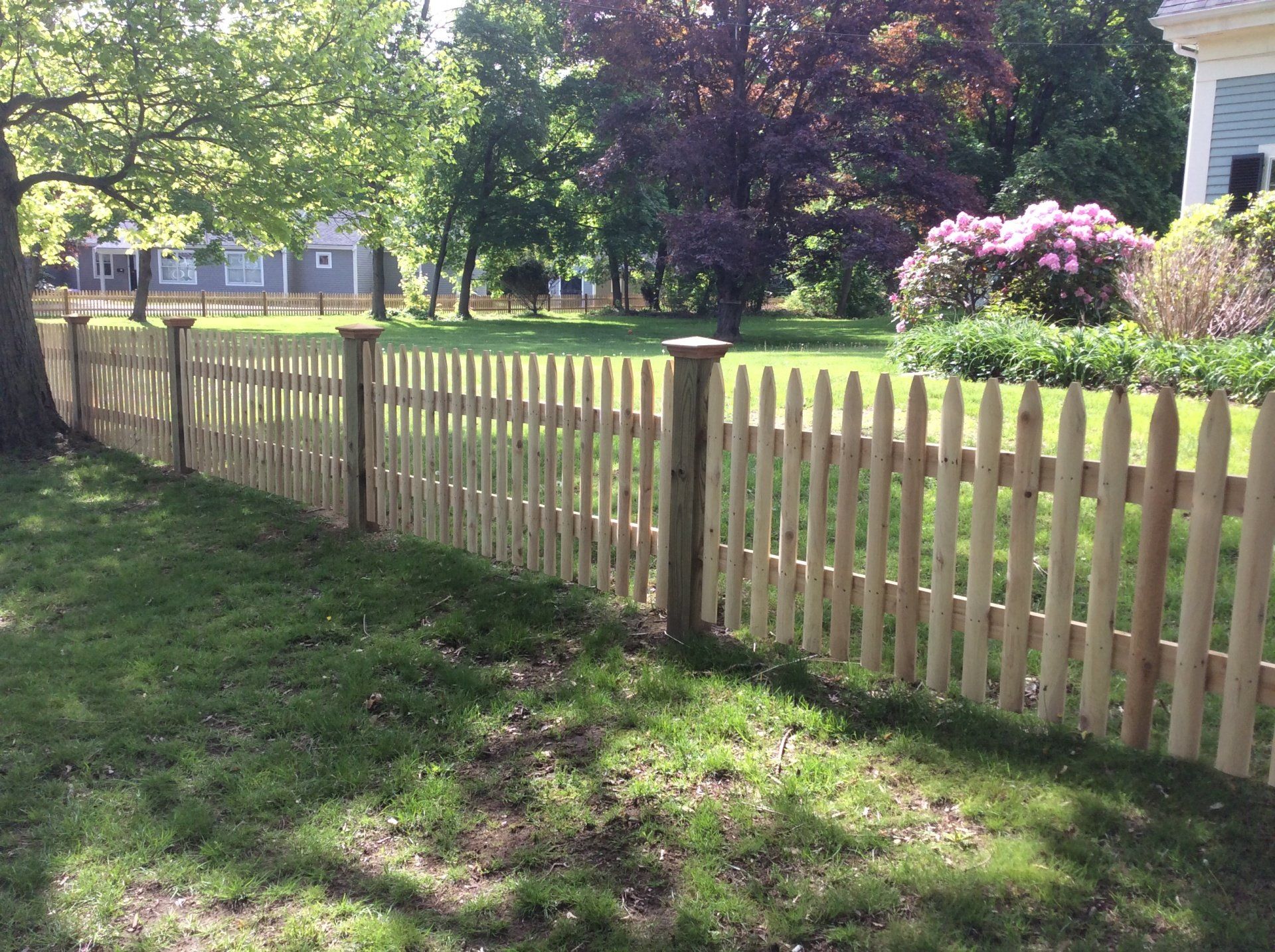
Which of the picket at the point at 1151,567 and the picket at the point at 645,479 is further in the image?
the picket at the point at 645,479

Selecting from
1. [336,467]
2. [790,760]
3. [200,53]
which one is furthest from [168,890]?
[200,53]

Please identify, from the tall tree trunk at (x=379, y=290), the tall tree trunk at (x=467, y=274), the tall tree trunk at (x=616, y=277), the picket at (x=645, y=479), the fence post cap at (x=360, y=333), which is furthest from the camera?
the tall tree trunk at (x=616, y=277)

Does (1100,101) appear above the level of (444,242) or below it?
above

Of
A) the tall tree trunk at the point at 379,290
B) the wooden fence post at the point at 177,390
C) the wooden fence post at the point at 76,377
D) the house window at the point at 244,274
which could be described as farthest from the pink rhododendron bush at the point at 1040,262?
the house window at the point at 244,274

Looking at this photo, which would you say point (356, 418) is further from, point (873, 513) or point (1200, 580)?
point (1200, 580)

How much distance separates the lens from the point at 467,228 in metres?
33.9

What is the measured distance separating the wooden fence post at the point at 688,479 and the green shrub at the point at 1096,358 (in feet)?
12.5

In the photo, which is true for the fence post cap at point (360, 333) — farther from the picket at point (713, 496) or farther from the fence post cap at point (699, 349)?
the picket at point (713, 496)

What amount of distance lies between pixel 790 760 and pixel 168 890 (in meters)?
2.15

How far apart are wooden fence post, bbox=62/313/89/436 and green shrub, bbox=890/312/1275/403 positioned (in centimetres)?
841

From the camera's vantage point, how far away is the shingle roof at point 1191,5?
567 inches

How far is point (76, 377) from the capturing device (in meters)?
10.9

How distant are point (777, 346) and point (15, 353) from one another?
12.9 meters

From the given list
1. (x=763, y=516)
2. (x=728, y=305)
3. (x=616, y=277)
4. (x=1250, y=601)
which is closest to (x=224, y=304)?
(x=616, y=277)
